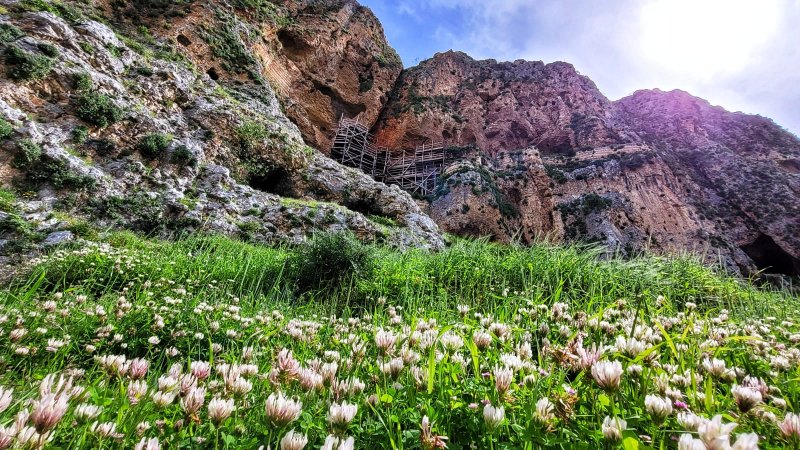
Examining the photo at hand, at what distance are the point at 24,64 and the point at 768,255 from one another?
167ft

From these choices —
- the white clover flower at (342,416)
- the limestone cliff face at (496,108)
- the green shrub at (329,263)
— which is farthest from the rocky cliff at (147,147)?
the limestone cliff face at (496,108)

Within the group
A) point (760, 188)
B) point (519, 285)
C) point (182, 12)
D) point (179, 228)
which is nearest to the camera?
point (519, 285)

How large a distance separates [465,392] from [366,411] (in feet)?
1.35

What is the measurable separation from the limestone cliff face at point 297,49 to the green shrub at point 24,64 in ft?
29.6

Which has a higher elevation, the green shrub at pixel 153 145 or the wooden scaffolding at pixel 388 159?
the wooden scaffolding at pixel 388 159

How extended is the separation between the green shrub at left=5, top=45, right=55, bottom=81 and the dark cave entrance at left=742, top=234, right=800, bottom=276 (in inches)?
1903

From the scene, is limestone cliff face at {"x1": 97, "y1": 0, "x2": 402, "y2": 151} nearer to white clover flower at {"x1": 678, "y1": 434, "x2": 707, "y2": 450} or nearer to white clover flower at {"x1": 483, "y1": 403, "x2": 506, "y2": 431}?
white clover flower at {"x1": 483, "y1": 403, "x2": 506, "y2": 431}

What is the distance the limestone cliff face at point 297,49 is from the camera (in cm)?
1798

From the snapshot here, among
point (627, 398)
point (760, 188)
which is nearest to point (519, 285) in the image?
point (627, 398)

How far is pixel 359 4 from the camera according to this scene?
35.8 meters

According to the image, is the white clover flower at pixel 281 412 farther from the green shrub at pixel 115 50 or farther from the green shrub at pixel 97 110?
the green shrub at pixel 115 50

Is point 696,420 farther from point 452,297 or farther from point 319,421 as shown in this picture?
point 452,297

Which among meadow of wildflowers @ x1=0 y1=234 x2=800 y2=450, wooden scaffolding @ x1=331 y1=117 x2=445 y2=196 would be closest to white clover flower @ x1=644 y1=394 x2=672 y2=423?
meadow of wildflowers @ x1=0 y1=234 x2=800 y2=450

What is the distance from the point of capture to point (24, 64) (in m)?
8.82
